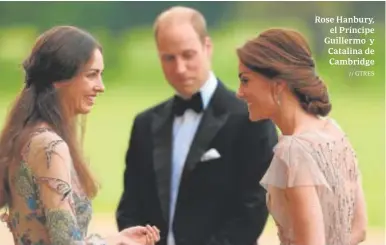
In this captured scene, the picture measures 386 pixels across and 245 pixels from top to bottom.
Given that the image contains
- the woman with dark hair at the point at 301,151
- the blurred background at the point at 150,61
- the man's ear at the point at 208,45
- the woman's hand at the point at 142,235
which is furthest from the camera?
the blurred background at the point at 150,61

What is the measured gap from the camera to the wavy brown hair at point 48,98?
2711 millimetres

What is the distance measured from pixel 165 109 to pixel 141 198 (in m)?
0.37

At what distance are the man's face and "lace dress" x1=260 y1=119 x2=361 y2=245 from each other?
44.1 inches

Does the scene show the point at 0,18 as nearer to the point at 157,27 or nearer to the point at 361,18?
the point at 157,27

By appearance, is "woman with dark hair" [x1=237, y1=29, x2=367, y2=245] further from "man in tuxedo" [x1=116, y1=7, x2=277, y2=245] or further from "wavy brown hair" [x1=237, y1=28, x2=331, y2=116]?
"man in tuxedo" [x1=116, y1=7, x2=277, y2=245]

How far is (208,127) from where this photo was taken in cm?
371

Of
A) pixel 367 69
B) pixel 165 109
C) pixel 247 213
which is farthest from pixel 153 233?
pixel 367 69

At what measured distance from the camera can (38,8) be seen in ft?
14.7

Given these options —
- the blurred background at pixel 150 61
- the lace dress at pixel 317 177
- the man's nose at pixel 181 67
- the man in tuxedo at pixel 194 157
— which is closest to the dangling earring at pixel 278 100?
the lace dress at pixel 317 177

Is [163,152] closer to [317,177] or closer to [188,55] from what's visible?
[188,55]

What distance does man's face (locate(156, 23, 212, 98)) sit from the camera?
371 centimetres

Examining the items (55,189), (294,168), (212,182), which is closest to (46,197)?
(55,189)

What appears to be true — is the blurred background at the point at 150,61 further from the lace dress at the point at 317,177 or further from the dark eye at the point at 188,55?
the lace dress at the point at 317,177

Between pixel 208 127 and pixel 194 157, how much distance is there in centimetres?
13
